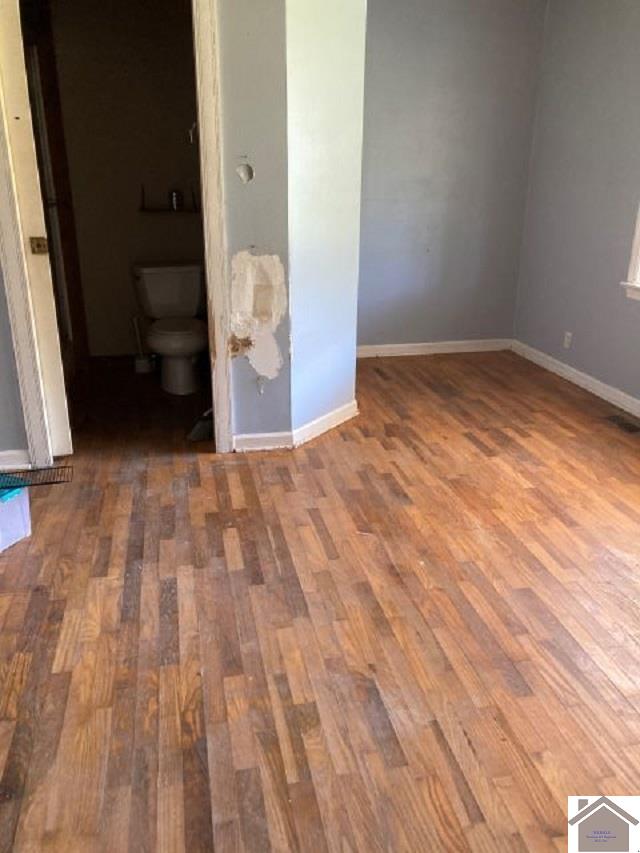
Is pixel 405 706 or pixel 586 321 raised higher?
pixel 586 321

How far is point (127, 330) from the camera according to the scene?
15.1 ft

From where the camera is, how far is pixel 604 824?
1353 mm

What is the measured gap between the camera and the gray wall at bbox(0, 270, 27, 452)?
8.91ft

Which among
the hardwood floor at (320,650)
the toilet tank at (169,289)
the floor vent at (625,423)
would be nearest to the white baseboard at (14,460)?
the hardwood floor at (320,650)

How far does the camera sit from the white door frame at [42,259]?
2531mm

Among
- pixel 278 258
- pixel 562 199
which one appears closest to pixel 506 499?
pixel 278 258

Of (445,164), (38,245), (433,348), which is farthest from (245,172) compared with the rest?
(433,348)

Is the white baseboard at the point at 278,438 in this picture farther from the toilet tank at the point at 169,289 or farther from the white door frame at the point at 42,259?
the toilet tank at the point at 169,289

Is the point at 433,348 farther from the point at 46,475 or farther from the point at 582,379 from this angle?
the point at 46,475

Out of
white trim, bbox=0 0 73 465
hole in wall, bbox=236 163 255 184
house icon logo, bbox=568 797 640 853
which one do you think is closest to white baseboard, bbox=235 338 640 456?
white trim, bbox=0 0 73 465

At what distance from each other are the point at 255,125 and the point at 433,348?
2488 mm

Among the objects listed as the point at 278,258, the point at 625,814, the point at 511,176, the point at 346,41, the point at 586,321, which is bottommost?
the point at 625,814

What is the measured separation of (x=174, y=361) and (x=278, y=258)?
1.24 meters

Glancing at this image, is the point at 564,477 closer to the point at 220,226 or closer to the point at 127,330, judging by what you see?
the point at 220,226
